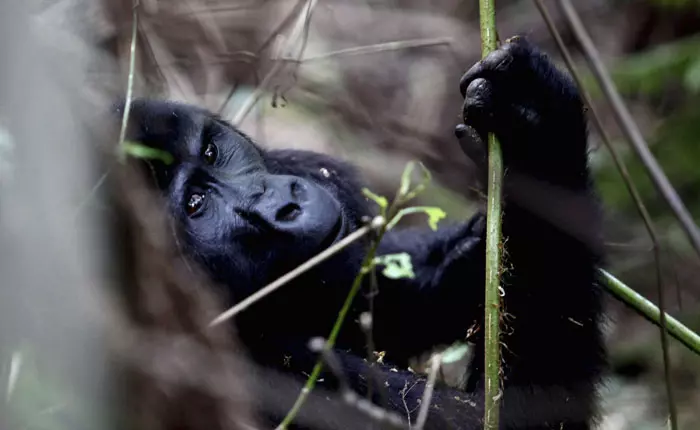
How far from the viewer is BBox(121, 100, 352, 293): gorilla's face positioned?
2.41 metres

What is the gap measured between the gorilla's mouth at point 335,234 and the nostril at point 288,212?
0.11 m

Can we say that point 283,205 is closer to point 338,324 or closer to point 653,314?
point 338,324

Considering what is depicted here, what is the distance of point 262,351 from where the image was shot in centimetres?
247

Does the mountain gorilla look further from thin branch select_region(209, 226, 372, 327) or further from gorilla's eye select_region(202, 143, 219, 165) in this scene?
thin branch select_region(209, 226, 372, 327)

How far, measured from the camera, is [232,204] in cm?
252

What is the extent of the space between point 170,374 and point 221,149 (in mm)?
1384

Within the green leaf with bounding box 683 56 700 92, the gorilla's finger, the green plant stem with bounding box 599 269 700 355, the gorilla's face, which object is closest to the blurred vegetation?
the green leaf with bounding box 683 56 700 92

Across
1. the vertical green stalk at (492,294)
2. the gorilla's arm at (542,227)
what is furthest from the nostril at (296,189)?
the vertical green stalk at (492,294)

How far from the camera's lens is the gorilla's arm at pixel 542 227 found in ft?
6.86

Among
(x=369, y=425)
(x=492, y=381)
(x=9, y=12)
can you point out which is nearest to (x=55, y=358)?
(x=9, y=12)

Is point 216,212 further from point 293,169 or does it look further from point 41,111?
point 41,111

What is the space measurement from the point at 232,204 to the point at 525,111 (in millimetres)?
912

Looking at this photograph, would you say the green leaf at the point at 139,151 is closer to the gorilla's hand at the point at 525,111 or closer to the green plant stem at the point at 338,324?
the green plant stem at the point at 338,324

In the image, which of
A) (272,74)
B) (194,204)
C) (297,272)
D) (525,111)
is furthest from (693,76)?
(297,272)
